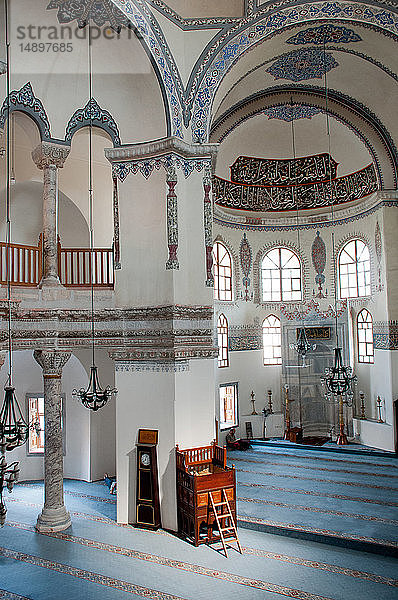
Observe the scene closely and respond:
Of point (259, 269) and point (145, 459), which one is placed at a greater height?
point (259, 269)

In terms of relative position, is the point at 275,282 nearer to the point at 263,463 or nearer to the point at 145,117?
the point at 263,463

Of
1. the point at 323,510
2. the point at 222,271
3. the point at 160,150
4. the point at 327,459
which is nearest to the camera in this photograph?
the point at 323,510

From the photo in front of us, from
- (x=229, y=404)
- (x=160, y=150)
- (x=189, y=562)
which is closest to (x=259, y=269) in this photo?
(x=229, y=404)

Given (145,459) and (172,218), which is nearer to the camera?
(145,459)

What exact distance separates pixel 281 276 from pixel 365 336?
2855 mm

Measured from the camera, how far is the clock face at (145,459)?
29.4 ft

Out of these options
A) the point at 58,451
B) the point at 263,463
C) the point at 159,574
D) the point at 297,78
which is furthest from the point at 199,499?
the point at 297,78

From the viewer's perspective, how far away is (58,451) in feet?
29.9

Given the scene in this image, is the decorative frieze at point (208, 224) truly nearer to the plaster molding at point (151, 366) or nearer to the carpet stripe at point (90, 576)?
the plaster molding at point (151, 366)

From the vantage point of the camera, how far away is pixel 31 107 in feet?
29.9

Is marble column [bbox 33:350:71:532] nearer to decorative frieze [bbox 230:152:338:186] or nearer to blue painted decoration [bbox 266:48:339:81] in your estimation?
blue painted decoration [bbox 266:48:339:81]

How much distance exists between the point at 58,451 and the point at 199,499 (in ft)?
8.18

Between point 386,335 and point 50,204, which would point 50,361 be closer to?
point 50,204

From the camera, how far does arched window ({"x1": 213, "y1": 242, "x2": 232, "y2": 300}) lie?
14.5 metres
